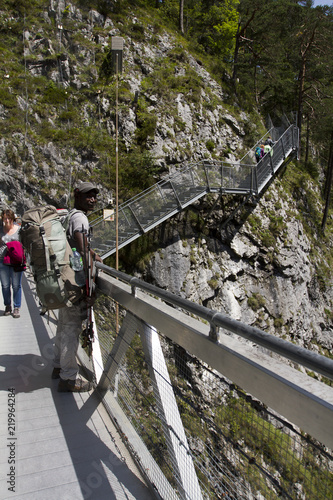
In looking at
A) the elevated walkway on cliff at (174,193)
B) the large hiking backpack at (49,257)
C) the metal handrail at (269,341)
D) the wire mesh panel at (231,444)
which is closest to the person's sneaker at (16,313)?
the large hiking backpack at (49,257)

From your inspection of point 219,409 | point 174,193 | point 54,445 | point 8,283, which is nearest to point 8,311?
point 8,283

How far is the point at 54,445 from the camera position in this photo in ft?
8.57

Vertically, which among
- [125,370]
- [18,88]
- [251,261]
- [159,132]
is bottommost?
[251,261]

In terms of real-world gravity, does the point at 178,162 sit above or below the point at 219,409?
above

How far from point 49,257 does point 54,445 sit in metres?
1.44

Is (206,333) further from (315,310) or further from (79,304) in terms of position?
(315,310)

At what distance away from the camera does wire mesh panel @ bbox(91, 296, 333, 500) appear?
1310 millimetres

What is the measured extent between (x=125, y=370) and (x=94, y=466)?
73 cm

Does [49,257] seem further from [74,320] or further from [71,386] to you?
[71,386]

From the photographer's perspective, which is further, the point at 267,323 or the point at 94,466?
the point at 267,323

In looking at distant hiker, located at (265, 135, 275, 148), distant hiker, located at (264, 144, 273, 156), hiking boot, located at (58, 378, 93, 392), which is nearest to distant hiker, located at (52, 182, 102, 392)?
hiking boot, located at (58, 378, 93, 392)

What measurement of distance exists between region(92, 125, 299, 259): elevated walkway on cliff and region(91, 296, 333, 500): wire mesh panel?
890 centimetres

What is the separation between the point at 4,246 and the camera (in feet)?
18.6

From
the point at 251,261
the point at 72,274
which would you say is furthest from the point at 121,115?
the point at 72,274
